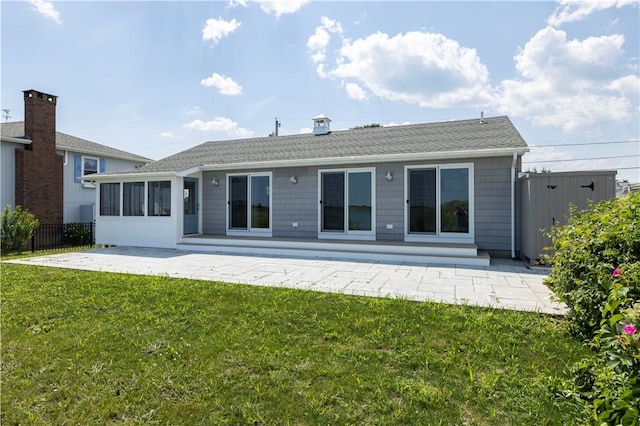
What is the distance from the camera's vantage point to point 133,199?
11938mm

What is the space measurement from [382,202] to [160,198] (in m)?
7.18

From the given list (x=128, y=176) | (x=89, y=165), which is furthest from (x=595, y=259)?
(x=89, y=165)

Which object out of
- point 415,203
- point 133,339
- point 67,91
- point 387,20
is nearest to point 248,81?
point 387,20

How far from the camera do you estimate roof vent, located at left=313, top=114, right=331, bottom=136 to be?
1391 centimetres

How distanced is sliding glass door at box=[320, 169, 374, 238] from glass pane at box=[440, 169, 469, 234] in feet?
6.22

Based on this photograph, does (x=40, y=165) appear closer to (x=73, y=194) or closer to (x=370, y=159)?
(x=73, y=194)

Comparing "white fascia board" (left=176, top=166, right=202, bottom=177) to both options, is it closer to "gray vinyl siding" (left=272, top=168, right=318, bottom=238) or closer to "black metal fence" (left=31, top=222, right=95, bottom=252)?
"gray vinyl siding" (left=272, top=168, right=318, bottom=238)

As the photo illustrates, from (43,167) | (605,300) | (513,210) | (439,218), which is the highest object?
(43,167)

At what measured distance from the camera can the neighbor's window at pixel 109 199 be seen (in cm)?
1223

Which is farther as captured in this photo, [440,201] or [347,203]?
[347,203]

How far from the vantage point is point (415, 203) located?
9523 millimetres

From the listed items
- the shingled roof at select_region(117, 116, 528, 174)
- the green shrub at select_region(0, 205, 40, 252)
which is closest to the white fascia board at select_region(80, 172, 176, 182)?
the shingled roof at select_region(117, 116, 528, 174)

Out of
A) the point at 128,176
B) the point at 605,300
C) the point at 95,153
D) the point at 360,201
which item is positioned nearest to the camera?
the point at 605,300

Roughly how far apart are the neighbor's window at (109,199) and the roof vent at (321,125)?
7.44 metres
